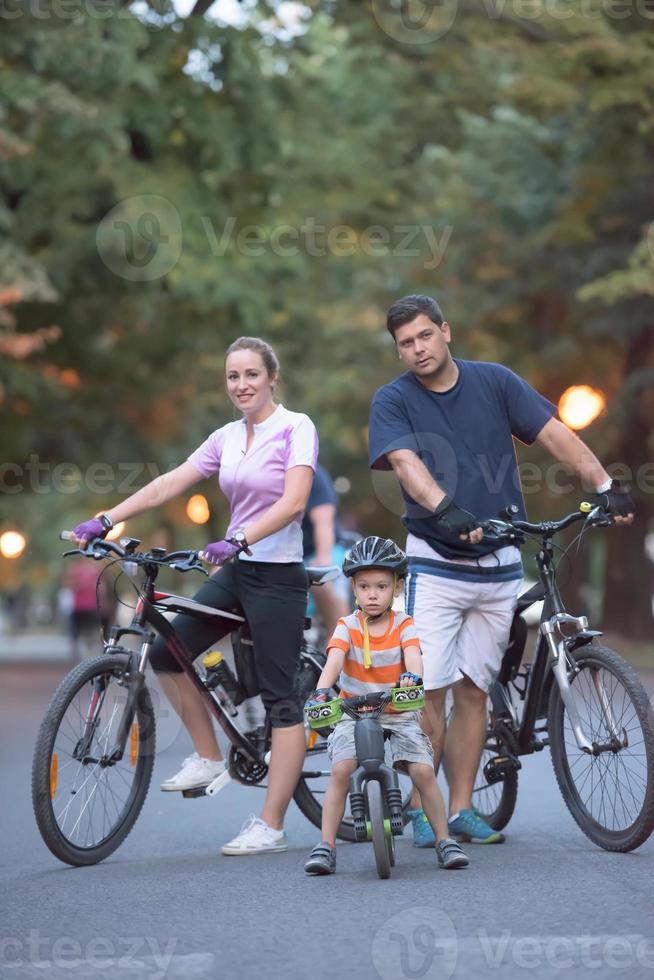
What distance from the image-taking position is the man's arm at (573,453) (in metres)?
6.96

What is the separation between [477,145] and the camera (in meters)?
27.0

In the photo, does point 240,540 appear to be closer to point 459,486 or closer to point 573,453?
point 459,486

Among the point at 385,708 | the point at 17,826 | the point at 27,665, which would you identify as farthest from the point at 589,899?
the point at 27,665

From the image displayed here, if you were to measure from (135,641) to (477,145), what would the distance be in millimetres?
20810

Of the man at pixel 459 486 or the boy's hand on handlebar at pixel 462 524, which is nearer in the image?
the boy's hand on handlebar at pixel 462 524

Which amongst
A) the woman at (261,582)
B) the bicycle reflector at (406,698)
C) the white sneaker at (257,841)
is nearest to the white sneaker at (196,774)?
the woman at (261,582)

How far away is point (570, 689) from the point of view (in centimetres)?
675

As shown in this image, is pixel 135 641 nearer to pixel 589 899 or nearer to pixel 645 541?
pixel 589 899

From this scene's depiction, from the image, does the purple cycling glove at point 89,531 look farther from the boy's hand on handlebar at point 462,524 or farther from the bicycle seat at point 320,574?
the boy's hand on handlebar at point 462,524

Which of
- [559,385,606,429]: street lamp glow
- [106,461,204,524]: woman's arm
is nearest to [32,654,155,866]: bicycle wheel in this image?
[106,461,204,524]: woman's arm

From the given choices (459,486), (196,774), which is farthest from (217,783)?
(459,486)

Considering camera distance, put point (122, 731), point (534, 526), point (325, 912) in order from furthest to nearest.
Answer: point (122, 731)
point (534, 526)
point (325, 912)

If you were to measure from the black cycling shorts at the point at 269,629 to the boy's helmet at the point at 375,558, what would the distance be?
619 mm

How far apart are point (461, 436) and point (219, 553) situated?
110 centimetres
